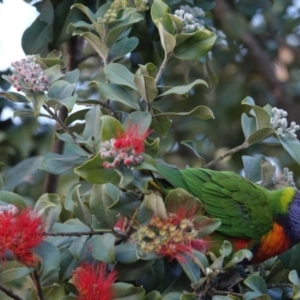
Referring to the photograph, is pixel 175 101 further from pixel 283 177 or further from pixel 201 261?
pixel 201 261

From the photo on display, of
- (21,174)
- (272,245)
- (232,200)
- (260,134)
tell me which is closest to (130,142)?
(260,134)

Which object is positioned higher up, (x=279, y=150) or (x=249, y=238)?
(x=249, y=238)

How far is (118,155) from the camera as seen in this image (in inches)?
49.1

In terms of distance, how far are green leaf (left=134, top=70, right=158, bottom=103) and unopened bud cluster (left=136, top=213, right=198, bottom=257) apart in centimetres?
34

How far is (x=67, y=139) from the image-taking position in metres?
1.58

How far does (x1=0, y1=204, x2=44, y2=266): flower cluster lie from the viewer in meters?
1.32

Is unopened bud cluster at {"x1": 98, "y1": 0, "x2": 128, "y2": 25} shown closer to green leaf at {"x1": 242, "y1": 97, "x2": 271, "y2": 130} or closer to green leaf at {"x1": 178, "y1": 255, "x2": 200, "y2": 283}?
green leaf at {"x1": 242, "y1": 97, "x2": 271, "y2": 130}

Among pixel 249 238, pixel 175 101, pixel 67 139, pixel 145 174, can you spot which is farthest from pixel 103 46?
pixel 175 101

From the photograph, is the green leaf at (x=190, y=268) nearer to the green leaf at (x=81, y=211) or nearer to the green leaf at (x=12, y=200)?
the green leaf at (x=81, y=211)

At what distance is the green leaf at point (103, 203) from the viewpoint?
56.4 inches

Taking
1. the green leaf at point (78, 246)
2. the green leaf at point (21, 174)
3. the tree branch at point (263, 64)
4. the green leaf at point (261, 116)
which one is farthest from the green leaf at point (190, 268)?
the tree branch at point (263, 64)

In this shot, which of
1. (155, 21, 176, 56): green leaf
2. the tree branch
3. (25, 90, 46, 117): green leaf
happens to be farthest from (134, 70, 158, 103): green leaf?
the tree branch

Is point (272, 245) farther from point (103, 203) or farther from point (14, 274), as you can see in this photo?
point (14, 274)

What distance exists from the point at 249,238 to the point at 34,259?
2.64 ft
